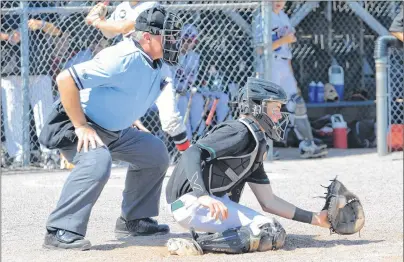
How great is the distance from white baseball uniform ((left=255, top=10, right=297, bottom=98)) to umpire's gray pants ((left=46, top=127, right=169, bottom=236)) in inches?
167

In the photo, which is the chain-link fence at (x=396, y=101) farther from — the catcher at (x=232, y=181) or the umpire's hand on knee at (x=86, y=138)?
the umpire's hand on knee at (x=86, y=138)

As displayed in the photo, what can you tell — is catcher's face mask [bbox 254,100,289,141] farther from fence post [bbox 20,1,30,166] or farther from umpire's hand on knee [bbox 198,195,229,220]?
fence post [bbox 20,1,30,166]

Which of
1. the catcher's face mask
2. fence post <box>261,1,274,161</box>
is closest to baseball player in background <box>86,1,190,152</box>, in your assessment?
fence post <box>261,1,274,161</box>

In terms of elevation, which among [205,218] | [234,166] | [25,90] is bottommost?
[205,218]

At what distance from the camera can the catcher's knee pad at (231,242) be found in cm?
553

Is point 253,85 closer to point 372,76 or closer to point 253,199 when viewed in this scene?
point 253,199

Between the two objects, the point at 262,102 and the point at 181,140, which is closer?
the point at 262,102

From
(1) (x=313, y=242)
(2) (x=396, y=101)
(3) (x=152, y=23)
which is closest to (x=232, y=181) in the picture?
(1) (x=313, y=242)

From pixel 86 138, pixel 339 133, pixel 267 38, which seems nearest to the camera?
pixel 86 138

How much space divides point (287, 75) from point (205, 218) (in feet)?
18.1

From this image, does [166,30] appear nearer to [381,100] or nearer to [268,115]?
[268,115]

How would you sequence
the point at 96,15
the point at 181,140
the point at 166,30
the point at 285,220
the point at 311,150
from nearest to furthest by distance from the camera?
1. the point at 166,30
2. the point at 285,220
3. the point at 181,140
4. the point at 96,15
5. the point at 311,150

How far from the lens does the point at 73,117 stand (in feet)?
18.9

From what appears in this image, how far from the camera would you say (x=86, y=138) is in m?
5.74
